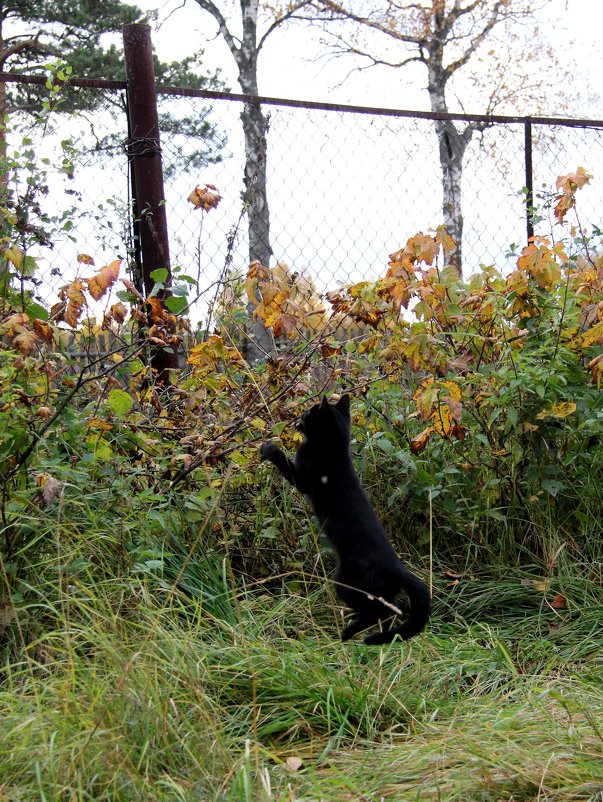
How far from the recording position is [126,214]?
13.4 feet

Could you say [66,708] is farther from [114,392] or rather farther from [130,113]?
[130,113]

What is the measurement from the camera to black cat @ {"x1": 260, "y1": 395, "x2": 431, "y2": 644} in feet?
9.62

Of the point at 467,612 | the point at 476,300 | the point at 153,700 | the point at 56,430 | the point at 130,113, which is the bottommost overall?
the point at 467,612

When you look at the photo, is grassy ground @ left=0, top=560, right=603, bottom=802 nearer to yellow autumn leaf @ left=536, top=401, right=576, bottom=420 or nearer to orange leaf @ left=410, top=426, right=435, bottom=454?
orange leaf @ left=410, top=426, right=435, bottom=454

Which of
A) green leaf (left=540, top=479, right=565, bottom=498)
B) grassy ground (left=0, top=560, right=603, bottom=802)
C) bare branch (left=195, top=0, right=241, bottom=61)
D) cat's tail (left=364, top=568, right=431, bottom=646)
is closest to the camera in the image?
grassy ground (left=0, top=560, right=603, bottom=802)

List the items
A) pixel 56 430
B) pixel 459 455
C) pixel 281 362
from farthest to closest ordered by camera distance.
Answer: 1. pixel 459 455
2. pixel 281 362
3. pixel 56 430

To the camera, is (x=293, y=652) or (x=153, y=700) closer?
(x=153, y=700)

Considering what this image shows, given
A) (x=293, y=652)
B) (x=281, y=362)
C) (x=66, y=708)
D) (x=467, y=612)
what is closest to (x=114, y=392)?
(x=281, y=362)

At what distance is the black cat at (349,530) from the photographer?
9.62 feet

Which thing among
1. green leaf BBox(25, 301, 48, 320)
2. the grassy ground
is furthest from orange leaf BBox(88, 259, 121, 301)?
the grassy ground

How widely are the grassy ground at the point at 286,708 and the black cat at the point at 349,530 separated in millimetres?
134

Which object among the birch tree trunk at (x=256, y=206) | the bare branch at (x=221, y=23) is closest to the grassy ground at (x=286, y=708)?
the birch tree trunk at (x=256, y=206)

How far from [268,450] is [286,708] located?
3.62 feet

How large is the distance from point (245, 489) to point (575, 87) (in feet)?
63.2
